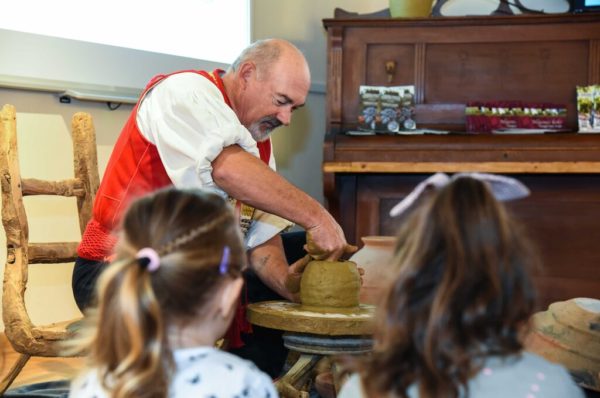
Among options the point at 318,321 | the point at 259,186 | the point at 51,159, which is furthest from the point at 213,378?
the point at 51,159

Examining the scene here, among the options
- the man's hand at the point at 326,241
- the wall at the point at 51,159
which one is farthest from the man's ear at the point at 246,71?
the wall at the point at 51,159

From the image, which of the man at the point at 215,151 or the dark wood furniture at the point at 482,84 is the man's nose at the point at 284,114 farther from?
the dark wood furniture at the point at 482,84

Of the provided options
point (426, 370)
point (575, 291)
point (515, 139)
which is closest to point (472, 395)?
point (426, 370)

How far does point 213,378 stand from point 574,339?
0.94m

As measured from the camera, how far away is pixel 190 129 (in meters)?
1.95

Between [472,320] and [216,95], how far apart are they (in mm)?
1244

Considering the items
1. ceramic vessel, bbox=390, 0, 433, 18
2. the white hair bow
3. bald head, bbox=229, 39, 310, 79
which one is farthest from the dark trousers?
ceramic vessel, bbox=390, 0, 433, 18

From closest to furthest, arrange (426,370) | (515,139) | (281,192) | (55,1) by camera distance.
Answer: (426,370) < (281,192) < (55,1) < (515,139)

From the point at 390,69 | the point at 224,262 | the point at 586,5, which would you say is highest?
the point at 586,5

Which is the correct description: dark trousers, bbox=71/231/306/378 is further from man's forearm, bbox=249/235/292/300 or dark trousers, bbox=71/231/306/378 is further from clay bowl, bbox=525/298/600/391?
clay bowl, bbox=525/298/600/391

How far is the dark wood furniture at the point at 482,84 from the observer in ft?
11.2

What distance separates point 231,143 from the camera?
1.95 m

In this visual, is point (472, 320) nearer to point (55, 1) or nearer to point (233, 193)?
point (233, 193)

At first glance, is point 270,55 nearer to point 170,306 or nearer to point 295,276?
point 295,276
